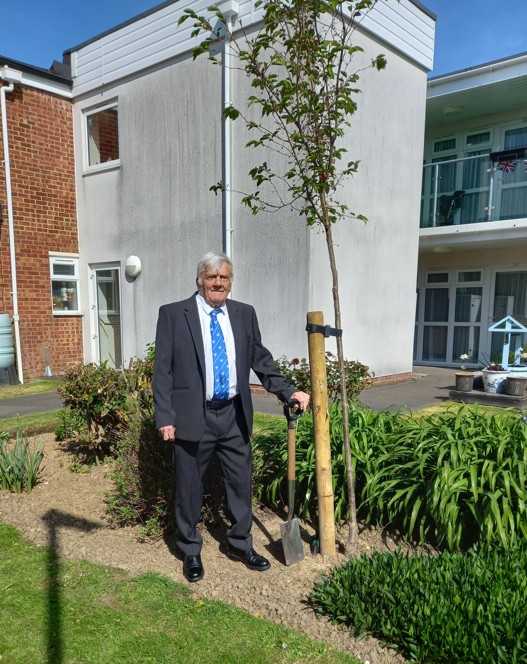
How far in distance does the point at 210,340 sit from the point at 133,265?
24.0 ft

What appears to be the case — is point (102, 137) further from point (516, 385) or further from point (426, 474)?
point (426, 474)

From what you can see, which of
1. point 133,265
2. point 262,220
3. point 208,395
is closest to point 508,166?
point 262,220

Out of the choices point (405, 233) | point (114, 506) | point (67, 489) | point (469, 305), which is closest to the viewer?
point (114, 506)

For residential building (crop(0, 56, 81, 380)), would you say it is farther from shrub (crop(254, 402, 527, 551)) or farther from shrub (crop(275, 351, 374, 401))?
shrub (crop(254, 402, 527, 551))

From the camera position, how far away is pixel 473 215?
36.0 feet

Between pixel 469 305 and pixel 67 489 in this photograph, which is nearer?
pixel 67 489

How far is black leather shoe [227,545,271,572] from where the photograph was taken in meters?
2.90

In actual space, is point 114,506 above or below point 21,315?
below

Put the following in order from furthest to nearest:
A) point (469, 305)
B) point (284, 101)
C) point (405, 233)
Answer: point (469, 305)
point (405, 233)
point (284, 101)

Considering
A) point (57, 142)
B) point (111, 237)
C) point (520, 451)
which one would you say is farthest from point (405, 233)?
point (57, 142)

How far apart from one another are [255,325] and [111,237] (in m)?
8.08

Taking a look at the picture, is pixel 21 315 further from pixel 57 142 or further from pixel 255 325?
pixel 255 325

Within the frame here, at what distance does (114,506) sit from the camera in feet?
11.3

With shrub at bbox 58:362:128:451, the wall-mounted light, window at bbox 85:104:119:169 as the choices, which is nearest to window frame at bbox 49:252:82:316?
the wall-mounted light
